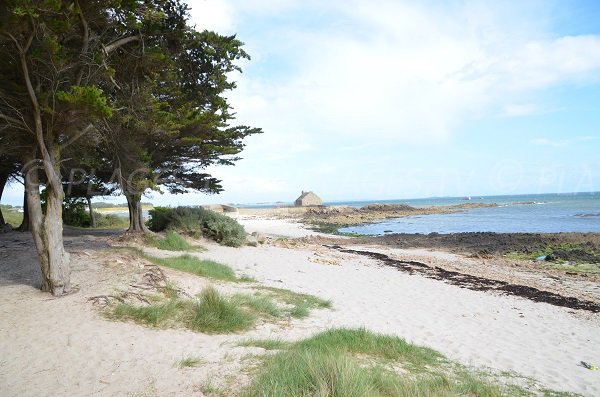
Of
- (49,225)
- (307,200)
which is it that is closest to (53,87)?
(49,225)

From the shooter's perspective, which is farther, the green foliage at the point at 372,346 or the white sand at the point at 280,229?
the white sand at the point at 280,229

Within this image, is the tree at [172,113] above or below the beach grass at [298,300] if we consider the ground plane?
above

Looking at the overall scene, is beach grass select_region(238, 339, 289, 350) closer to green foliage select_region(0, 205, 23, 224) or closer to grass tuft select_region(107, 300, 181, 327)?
grass tuft select_region(107, 300, 181, 327)

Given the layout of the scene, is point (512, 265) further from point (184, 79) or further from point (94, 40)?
point (94, 40)

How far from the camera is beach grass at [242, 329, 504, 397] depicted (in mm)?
3494

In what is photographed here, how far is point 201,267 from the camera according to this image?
10.5m

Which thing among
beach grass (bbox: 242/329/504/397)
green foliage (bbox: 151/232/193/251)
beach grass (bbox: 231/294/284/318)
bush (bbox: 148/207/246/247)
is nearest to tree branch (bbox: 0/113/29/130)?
beach grass (bbox: 231/294/284/318)

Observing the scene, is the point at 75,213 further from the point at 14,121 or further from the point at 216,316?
the point at 216,316

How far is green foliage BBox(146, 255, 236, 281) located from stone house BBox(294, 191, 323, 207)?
6250 cm

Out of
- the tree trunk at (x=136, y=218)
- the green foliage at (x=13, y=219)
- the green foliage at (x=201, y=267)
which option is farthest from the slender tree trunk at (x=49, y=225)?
the green foliage at (x=13, y=219)

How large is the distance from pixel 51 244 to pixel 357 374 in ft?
19.4

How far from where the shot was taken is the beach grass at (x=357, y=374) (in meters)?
3.49

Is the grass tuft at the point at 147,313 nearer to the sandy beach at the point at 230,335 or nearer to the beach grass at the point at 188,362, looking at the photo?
the sandy beach at the point at 230,335

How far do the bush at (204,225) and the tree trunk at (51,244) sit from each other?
1008 cm
